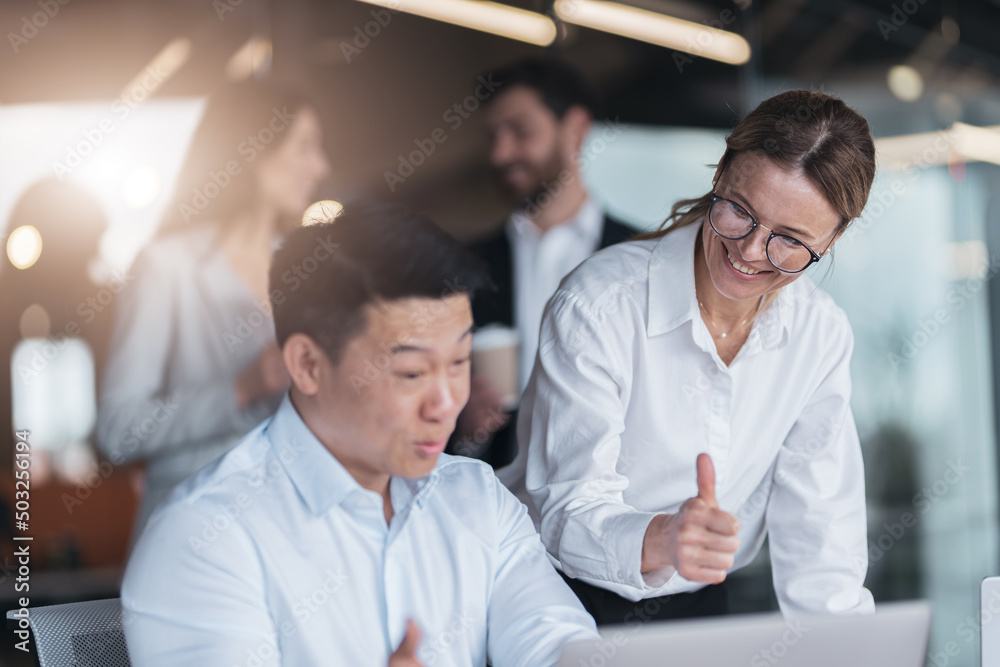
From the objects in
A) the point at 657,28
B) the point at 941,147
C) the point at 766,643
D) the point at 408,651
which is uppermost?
the point at 657,28

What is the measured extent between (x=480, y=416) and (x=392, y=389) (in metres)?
0.74

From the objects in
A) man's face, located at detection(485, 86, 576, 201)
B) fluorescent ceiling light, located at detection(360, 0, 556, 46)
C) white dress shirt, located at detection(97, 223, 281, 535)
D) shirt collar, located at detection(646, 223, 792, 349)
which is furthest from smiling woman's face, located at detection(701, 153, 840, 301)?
fluorescent ceiling light, located at detection(360, 0, 556, 46)

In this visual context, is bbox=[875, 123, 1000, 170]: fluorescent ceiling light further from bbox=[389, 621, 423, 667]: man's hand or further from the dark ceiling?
bbox=[389, 621, 423, 667]: man's hand

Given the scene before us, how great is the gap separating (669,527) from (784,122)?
69cm

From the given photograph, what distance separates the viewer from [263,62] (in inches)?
123

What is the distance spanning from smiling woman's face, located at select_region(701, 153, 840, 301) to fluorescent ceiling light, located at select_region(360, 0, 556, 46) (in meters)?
2.33

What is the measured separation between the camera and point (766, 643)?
3.15 feet

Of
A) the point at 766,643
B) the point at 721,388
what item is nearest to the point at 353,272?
the point at 721,388

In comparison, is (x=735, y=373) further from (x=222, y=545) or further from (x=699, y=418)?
(x=222, y=545)

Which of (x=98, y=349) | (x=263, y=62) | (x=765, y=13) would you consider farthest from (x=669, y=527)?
(x=765, y=13)

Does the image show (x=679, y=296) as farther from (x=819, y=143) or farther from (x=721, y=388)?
(x=819, y=143)

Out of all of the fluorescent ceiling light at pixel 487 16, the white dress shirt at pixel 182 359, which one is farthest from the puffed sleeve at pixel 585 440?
the fluorescent ceiling light at pixel 487 16

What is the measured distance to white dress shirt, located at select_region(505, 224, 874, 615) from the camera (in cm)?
148

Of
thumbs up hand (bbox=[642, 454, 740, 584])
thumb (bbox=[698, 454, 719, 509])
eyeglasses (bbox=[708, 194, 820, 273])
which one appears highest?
eyeglasses (bbox=[708, 194, 820, 273])
